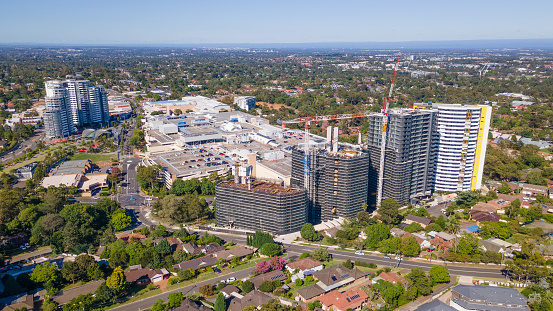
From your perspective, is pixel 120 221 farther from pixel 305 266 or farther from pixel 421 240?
pixel 421 240

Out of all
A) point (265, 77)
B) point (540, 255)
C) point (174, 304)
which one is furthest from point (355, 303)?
point (265, 77)

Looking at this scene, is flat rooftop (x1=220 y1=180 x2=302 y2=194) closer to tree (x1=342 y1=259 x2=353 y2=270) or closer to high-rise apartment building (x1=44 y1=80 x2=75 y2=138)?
tree (x1=342 y1=259 x2=353 y2=270)

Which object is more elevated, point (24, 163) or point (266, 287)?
point (24, 163)

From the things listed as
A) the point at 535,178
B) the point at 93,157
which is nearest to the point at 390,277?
the point at 535,178

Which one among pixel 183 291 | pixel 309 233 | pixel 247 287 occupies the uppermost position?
pixel 309 233

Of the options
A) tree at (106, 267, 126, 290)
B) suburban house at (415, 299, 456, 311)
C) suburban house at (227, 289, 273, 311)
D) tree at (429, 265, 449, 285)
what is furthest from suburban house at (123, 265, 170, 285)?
tree at (429, 265, 449, 285)

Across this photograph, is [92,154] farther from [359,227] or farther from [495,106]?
[495,106]
